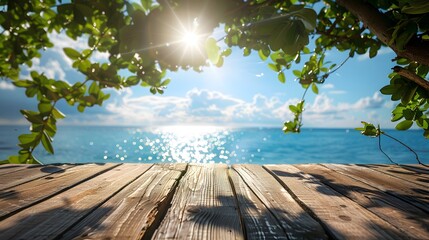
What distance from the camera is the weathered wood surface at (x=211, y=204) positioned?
1015mm

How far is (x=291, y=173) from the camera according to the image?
87.7 inches

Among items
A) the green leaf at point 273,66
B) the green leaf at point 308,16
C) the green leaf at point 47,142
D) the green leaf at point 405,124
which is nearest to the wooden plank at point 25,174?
the green leaf at point 47,142

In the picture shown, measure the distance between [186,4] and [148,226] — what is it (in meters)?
1.17

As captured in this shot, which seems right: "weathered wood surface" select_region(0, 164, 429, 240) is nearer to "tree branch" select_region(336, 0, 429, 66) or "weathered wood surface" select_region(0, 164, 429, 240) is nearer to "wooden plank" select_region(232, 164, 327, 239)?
"wooden plank" select_region(232, 164, 327, 239)

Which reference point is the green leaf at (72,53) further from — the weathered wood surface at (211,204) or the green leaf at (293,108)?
the green leaf at (293,108)

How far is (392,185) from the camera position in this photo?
1.82 metres

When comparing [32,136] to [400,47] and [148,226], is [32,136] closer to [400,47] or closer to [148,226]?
[148,226]

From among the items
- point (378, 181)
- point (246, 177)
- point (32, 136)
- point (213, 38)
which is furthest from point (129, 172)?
point (378, 181)

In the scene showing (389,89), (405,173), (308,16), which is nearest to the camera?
(308,16)

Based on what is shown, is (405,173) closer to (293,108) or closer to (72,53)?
(293,108)

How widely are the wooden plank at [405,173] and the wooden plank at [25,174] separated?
2702 millimetres

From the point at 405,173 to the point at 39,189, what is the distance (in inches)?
107

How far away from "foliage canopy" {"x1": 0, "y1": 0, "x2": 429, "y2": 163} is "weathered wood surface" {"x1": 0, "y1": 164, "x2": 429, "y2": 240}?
0.63 metres

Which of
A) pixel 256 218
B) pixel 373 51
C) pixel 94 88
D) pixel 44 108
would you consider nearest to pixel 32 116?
pixel 44 108
